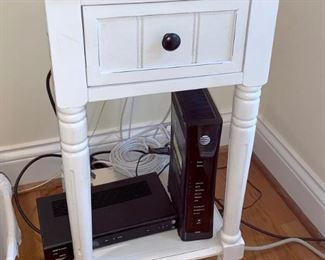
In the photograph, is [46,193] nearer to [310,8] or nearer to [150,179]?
[150,179]

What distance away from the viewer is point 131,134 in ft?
4.74

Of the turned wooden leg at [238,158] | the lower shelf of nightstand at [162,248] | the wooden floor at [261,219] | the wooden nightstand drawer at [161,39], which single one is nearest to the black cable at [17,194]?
the wooden floor at [261,219]

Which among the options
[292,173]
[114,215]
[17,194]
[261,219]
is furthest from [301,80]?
[17,194]

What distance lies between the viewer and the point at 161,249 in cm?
111

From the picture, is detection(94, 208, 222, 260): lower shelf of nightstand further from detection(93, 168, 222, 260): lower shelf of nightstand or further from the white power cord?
the white power cord

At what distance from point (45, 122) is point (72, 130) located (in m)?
0.54

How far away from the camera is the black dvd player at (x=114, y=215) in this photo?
1.07 m

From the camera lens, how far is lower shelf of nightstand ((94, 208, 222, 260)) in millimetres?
1092

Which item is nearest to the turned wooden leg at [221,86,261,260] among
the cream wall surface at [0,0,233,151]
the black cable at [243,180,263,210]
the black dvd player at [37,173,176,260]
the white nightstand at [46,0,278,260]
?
the white nightstand at [46,0,278,260]

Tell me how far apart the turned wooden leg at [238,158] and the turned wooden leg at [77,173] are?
28 cm

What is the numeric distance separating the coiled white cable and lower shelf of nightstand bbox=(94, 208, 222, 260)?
0.71 ft

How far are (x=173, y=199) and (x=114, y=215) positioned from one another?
0.14 m

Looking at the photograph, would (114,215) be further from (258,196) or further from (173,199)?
(258,196)

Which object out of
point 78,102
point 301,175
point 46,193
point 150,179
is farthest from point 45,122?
point 301,175
